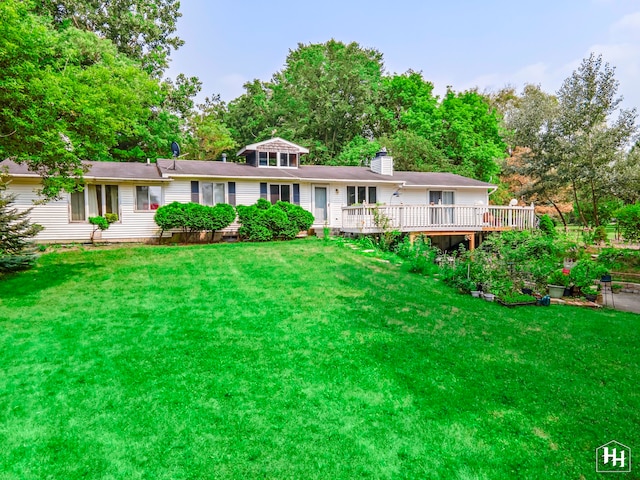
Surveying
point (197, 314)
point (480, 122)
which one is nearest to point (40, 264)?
point (197, 314)

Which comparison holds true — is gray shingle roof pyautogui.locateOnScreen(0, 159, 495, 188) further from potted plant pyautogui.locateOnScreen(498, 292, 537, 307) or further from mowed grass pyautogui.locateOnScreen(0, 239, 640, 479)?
potted plant pyautogui.locateOnScreen(498, 292, 537, 307)

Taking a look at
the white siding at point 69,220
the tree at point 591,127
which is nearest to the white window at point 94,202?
the white siding at point 69,220

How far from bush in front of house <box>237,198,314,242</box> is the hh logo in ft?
40.9

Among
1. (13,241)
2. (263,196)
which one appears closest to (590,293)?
(263,196)

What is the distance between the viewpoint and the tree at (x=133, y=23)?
81.5 ft

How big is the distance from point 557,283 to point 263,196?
1215 cm

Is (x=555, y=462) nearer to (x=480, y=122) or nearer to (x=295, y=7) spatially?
(x=295, y=7)

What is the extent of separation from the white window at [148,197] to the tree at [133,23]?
1488 cm

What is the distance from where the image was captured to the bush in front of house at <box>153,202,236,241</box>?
45.0ft

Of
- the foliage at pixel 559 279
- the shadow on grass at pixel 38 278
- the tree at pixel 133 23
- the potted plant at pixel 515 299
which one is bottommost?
the potted plant at pixel 515 299

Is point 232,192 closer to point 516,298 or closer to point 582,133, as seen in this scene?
point 516,298

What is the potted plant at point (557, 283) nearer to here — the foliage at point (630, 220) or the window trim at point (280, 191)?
the foliage at point (630, 220)

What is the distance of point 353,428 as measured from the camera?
3.26 meters

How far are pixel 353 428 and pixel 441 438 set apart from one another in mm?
762
